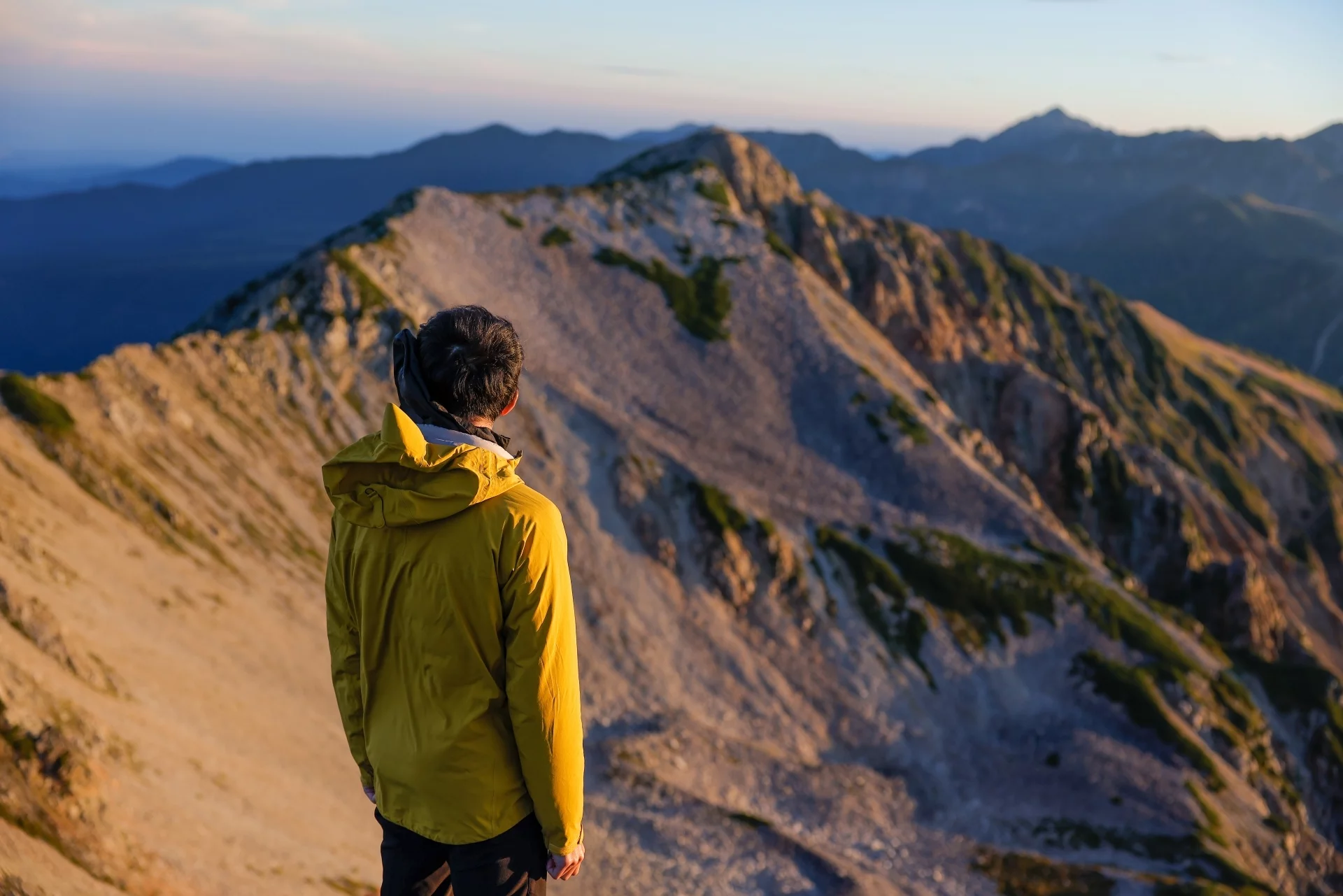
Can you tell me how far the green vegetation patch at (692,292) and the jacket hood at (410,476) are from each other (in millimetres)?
60309

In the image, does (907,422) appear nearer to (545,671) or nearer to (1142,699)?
(1142,699)

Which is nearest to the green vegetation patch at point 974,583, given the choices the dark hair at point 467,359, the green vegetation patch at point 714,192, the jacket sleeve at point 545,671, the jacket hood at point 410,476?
the green vegetation patch at point 714,192

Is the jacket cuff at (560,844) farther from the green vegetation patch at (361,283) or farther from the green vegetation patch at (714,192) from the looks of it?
the green vegetation patch at (714,192)

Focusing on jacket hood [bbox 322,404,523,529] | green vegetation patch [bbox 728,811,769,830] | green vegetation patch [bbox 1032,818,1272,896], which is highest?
jacket hood [bbox 322,404,523,529]

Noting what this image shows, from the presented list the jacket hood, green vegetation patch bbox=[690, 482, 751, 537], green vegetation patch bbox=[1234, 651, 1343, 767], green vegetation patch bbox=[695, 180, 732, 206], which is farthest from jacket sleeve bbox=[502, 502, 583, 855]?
green vegetation patch bbox=[695, 180, 732, 206]

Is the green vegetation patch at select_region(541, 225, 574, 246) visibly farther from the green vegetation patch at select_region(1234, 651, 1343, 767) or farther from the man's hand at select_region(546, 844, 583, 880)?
the man's hand at select_region(546, 844, 583, 880)

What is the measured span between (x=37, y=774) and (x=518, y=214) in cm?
5452

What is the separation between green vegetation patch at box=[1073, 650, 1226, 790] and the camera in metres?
51.5

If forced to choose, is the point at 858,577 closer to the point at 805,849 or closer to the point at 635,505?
the point at 635,505

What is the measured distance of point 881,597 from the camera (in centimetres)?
5600

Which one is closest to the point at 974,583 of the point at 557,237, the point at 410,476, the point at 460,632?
the point at 557,237

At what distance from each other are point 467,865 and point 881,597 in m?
51.5

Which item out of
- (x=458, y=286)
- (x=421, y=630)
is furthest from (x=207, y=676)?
(x=458, y=286)

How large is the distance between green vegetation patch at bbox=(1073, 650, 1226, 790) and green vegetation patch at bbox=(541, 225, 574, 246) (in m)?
45.9
